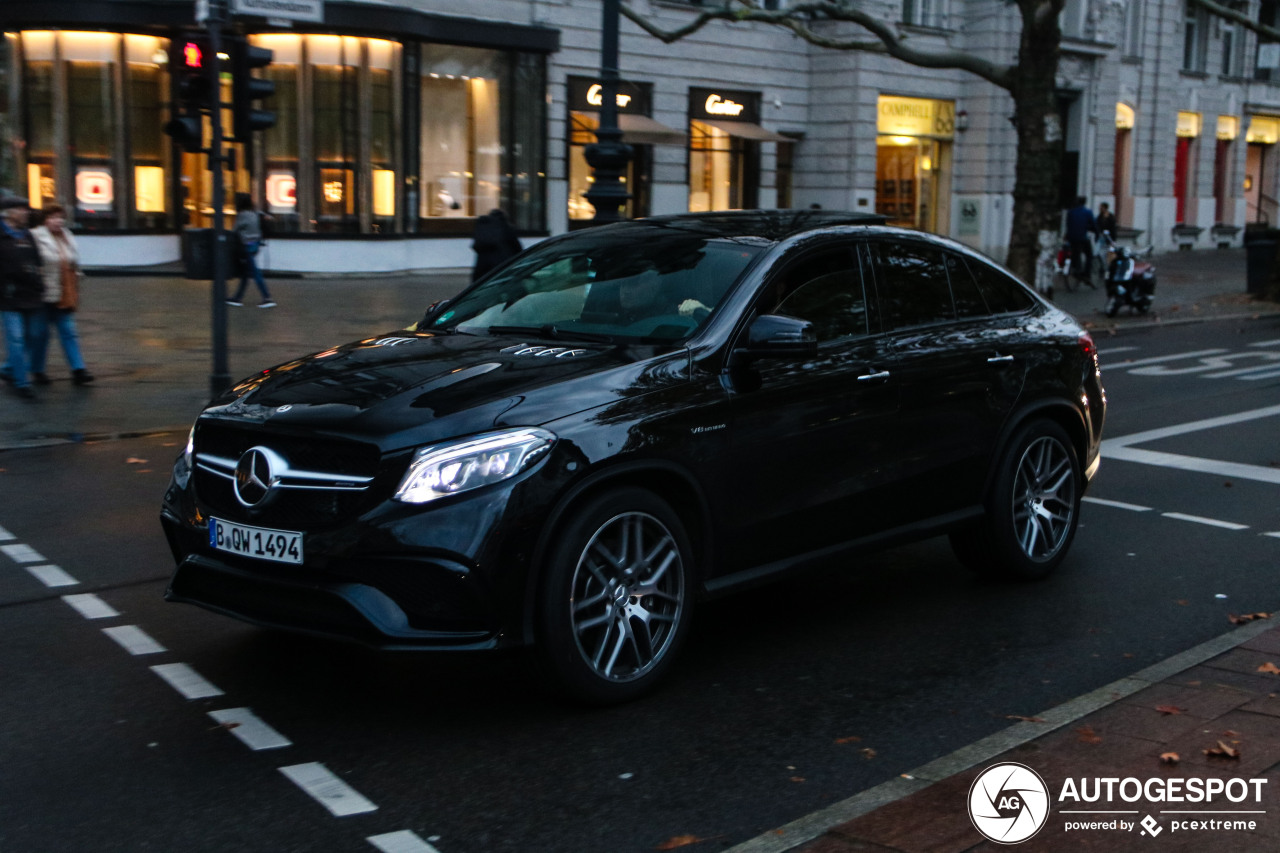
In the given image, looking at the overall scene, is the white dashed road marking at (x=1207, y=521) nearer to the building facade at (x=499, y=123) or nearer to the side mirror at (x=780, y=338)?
the side mirror at (x=780, y=338)

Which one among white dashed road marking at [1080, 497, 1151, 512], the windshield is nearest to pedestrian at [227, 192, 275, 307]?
white dashed road marking at [1080, 497, 1151, 512]

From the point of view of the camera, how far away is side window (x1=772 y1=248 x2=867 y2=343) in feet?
18.8

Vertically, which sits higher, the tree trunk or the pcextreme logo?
the tree trunk

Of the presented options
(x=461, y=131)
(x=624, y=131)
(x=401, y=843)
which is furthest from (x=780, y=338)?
(x=624, y=131)

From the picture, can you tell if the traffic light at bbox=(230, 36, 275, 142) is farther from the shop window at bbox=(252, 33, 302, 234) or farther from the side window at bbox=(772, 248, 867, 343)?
the shop window at bbox=(252, 33, 302, 234)

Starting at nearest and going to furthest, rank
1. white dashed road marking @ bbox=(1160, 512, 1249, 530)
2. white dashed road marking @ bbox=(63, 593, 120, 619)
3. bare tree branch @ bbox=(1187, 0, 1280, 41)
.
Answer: white dashed road marking @ bbox=(63, 593, 120, 619) < white dashed road marking @ bbox=(1160, 512, 1249, 530) < bare tree branch @ bbox=(1187, 0, 1280, 41)

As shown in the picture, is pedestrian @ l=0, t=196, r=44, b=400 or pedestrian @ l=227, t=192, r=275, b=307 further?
pedestrian @ l=227, t=192, r=275, b=307

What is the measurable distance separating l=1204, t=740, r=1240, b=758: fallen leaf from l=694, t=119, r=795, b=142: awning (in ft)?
94.6

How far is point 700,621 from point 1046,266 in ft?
59.4

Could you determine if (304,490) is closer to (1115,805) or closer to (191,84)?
(1115,805)

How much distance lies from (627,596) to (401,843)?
133cm

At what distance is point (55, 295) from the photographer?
1291cm

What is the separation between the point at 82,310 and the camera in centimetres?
1961

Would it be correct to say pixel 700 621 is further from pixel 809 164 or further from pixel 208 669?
pixel 809 164
